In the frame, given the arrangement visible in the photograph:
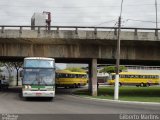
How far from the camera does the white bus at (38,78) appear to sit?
31.2 meters

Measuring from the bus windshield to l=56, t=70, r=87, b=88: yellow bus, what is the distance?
35.3 meters

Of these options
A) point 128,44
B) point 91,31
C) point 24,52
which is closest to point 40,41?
point 24,52

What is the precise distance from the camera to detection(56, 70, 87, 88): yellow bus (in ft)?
224

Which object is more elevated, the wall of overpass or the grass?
the wall of overpass

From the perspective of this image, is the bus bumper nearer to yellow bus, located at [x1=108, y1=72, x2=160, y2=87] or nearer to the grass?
the grass

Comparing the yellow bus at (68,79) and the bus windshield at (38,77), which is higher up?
the bus windshield at (38,77)

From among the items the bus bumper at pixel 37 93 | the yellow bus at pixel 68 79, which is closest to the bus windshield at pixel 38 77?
the bus bumper at pixel 37 93

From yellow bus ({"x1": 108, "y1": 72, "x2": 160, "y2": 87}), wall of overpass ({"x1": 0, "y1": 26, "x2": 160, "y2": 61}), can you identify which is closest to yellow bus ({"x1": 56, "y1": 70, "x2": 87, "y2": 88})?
yellow bus ({"x1": 108, "y1": 72, "x2": 160, "y2": 87})

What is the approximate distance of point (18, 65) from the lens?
86.9 meters

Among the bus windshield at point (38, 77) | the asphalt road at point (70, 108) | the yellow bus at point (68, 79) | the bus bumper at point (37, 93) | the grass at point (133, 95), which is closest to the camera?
the asphalt road at point (70, 108)

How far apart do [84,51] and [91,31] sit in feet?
8.93

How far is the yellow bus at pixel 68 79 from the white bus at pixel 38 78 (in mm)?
35047

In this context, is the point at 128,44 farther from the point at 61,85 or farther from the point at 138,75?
the point at 138,75

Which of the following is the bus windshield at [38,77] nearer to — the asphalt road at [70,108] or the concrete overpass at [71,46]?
the asphalt road at [70,108]
